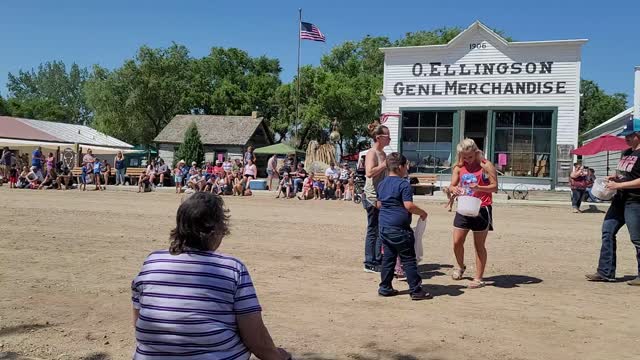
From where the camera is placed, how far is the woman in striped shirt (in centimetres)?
231

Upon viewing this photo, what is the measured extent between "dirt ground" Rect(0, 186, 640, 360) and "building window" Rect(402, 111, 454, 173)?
1478 cm

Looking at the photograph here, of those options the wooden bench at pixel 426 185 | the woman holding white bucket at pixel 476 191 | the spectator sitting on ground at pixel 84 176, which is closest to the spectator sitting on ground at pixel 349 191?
the wooden bench at pixel 426 185

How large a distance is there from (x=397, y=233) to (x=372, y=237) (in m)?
1.18

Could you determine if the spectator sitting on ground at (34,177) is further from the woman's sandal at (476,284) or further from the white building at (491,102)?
the woman's sandal at (476,284)

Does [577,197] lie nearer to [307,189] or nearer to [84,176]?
[307,189]

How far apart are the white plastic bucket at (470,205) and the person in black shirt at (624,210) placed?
1.73m

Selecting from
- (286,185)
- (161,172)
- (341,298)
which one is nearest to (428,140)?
(286,185)

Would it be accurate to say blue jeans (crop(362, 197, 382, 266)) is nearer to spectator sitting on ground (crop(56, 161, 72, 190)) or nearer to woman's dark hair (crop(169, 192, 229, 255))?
woman's dark hair (crop(169, 192, 229, 255))

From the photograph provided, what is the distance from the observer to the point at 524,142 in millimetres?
24297

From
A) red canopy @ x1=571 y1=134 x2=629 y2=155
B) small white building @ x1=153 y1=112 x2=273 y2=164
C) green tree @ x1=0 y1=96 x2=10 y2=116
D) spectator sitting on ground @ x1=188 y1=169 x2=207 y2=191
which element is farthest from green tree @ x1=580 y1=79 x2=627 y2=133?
green tree @ x1=0 y1=96 x2=10 y2=116

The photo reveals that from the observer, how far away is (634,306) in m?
5.55

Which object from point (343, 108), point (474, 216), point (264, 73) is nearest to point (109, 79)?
point (264, 73)

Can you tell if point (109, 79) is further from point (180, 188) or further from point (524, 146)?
point (524, 146)

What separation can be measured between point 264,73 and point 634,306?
58229mm
